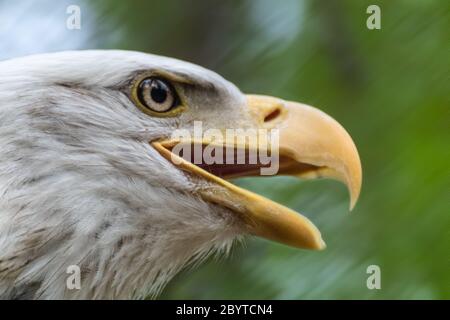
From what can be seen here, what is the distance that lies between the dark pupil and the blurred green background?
0.96ft

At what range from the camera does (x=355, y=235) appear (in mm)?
1985

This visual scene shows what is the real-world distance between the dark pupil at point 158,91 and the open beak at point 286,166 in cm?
9

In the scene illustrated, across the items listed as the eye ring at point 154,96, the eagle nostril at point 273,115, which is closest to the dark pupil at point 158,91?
the eye ring at point 154,96

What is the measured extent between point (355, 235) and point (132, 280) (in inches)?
20.9

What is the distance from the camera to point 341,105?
202cm

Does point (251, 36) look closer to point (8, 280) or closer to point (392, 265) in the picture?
point (392, 265)

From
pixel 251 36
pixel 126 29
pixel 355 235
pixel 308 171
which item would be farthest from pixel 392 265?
pixel 126 29

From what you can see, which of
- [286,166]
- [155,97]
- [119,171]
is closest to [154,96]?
[155,97]

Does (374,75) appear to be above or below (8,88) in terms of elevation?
above

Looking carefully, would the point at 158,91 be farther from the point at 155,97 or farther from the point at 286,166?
the point at 286,166

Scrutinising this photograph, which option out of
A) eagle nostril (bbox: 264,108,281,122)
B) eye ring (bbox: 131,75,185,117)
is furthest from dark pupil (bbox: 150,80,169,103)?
eagle nostril (bbox: 264,108,281,122)

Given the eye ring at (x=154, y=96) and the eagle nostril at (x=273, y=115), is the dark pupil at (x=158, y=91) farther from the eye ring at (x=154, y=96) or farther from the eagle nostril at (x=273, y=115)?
the eagle nostril at (x=273, y=115)

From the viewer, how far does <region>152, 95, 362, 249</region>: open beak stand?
1673 millimetres

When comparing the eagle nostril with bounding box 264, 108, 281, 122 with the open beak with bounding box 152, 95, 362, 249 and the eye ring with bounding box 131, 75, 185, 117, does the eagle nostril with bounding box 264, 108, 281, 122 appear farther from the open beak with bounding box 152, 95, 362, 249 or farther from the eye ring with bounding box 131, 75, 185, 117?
the eye ring with bounding box 131, 75, 185, 117
